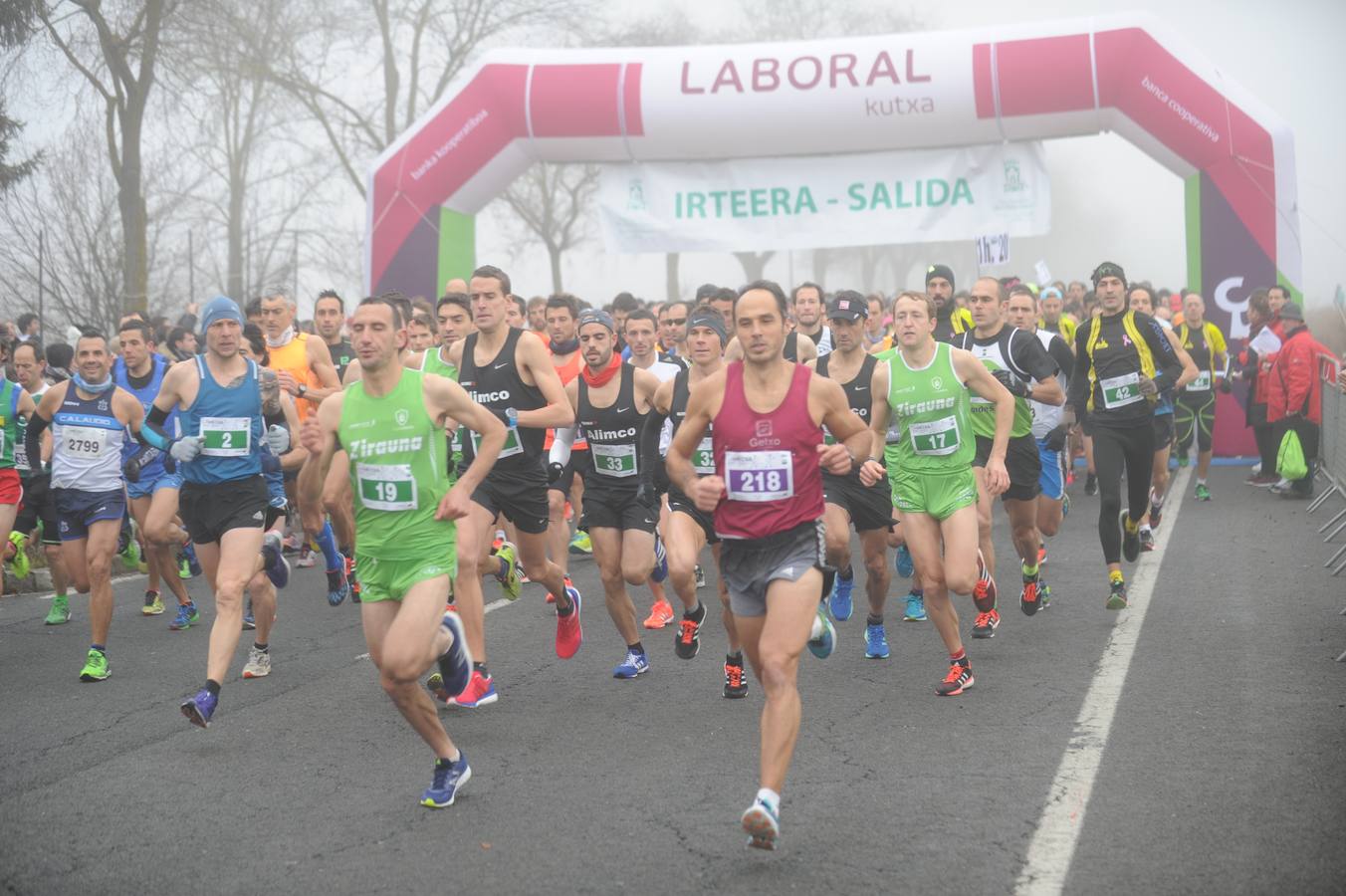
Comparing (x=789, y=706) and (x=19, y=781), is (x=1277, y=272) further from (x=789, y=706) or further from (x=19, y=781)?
(x=19, y=781)

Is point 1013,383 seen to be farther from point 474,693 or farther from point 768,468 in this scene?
point 768,468

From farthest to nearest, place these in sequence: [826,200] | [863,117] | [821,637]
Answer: [826,200], [863,117], [821,637]

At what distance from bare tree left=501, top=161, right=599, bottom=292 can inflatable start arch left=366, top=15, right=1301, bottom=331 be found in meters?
23.4

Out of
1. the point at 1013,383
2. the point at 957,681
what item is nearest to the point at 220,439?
the point at 957,681

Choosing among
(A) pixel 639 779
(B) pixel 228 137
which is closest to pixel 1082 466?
(A) pixel 639 779

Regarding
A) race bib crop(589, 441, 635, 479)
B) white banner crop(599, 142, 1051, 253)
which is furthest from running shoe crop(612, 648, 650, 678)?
white banner crop(599, 142, 1051, 253)

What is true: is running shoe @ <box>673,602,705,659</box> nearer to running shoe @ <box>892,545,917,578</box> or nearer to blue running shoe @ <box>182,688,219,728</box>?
blue running shoe @ <box>182,688,219,728</box>

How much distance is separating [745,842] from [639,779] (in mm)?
929

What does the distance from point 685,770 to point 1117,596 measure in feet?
13.6

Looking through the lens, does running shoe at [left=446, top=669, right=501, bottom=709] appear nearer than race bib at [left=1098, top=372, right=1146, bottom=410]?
Yes

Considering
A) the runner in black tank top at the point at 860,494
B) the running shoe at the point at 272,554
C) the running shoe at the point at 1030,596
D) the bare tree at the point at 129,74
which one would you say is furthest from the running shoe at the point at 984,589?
the bare tree at the point at 129,74

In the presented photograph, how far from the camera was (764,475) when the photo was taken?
550cm

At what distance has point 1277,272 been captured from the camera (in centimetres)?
1623

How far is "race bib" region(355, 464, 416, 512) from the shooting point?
19.2 ft
